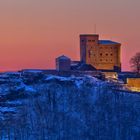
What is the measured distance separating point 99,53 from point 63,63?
10082mm

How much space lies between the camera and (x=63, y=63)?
156 m

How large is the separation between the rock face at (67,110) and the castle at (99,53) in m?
11.7

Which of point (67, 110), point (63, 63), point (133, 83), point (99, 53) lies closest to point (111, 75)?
point (133, 83)

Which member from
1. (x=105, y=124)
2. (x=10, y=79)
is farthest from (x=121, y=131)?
(x=10, y=79)

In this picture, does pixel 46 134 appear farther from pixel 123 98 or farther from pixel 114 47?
pixel 114 47

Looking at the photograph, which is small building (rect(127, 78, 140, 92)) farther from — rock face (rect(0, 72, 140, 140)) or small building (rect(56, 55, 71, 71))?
small building (rect(56, 55, 71, 71))

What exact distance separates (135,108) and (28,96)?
15.2 meters

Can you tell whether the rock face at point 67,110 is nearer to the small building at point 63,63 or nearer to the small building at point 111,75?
the small building at point 63,63

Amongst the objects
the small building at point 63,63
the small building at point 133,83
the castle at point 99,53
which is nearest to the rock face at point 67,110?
the small building at point 133,83

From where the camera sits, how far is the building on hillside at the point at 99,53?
162m

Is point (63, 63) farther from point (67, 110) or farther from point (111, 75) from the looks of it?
point (67, 110)

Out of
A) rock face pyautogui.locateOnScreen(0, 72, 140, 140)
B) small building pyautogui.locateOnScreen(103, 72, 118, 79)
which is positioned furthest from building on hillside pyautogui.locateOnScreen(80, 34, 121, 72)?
rock face pyautogui.locateOnScreen(0, 72, 140, 140)

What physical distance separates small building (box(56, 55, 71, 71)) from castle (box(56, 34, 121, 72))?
1.86 metres

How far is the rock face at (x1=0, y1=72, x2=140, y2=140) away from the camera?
128 metres
